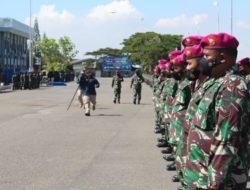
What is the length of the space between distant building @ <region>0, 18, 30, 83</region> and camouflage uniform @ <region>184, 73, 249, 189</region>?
237 feet

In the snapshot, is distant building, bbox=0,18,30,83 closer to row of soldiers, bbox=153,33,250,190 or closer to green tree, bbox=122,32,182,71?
green tree, bbox=122,32,182,71

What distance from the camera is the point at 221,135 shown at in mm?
3342

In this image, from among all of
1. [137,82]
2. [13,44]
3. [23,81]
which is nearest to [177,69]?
[137,82]

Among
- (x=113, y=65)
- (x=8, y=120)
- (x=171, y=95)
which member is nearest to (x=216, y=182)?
(x=171, y=95)

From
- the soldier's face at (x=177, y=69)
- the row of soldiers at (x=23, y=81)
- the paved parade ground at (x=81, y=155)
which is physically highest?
the soldier's face at (x=177, y=69)

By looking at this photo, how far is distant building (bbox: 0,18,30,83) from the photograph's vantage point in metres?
82.1

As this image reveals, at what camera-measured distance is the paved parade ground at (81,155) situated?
7.64 m

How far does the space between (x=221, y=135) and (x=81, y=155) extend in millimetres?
7029

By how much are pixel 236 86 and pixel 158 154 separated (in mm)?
7095

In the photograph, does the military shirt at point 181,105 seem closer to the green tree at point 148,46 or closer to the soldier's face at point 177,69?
the soldier's face at point 177,69

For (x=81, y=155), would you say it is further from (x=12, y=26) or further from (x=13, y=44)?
(x=13, y=44)

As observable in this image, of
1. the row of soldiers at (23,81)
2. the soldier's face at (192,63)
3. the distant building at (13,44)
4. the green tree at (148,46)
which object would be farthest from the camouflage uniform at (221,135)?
the green tree at (148,46)

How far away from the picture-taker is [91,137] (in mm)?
12992

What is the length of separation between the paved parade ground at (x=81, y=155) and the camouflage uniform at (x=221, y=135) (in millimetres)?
3757
